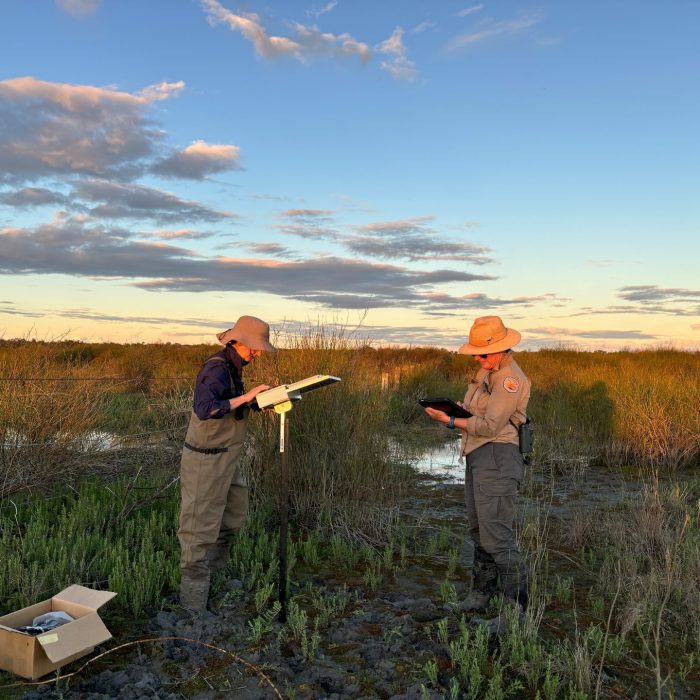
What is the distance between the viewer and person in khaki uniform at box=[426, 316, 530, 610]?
14.4 ft

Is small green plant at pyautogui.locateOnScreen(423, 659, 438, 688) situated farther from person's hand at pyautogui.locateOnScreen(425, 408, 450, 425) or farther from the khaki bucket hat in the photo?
the khaki bucket hat

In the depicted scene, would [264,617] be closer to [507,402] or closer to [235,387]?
[235,387]

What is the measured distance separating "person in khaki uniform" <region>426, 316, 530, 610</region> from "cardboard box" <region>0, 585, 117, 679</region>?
2.45 meters

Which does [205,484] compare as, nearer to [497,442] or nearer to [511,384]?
[497,442]

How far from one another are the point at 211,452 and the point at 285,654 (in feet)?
4.35

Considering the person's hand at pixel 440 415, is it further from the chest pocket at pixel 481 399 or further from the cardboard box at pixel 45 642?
the cardboard box at pixel 45 642

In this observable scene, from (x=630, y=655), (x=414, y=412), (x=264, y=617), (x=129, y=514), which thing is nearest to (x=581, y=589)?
(x=630, y=655)

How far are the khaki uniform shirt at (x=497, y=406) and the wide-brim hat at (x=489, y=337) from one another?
0.41 feet

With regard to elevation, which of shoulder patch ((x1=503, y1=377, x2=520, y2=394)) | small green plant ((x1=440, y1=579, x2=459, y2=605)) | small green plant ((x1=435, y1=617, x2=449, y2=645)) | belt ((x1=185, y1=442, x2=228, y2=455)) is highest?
shoulder patch ((x1=503, y1=377, x2=520, y2=394))

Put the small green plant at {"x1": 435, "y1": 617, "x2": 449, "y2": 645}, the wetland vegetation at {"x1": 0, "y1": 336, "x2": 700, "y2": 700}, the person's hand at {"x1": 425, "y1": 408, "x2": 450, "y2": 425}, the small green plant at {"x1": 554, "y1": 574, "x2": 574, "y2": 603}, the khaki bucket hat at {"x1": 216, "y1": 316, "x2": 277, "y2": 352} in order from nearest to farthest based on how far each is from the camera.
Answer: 1. the wetland vegetation at {"x1": 0, "y1": 336, "x2": 700, "y2": 700}
2. the small green plant at {"x1": 435, "y1": 617, "x2": 449, "y2": 645}
3. the khaki bucket hat at {"x1": 216, "y1": 316, "x2": 277, "y2": 352}
4. the person's hand at {"x1": 425, "y1": 408, "x2": 450, "y2": 425}
5. the small green plant at {"x1": 554, "y1": 574, "x2": 574, "y2": 603}

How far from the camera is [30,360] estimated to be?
905cm

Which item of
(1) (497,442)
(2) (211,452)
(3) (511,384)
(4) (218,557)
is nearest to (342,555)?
(4) (218,557)

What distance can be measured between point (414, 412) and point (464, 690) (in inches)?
452

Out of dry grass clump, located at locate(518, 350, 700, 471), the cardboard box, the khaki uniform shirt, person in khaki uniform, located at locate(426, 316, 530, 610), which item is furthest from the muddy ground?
dry grass clump, located at locate(518, 350, 700, 471)
